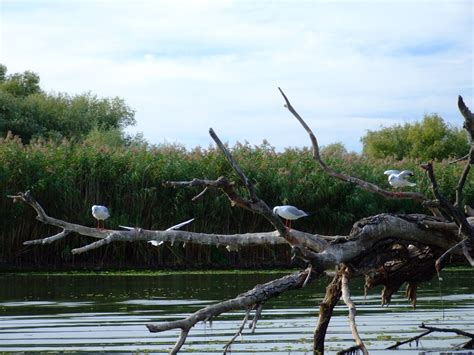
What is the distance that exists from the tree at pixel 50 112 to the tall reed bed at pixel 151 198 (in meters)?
23.0

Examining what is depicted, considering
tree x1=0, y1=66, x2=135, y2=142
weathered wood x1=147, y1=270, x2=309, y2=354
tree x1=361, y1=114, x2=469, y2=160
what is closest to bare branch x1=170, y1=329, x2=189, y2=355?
weathered wood x1=147, y1=270, x2=309, y2=354

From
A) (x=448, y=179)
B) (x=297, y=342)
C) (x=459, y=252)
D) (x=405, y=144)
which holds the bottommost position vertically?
(x=297, y=342)

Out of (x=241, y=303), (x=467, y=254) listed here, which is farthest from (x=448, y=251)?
(x=241, y=303)

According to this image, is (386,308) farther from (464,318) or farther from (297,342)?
(297,342)

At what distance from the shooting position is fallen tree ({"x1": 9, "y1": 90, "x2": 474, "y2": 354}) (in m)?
9.21

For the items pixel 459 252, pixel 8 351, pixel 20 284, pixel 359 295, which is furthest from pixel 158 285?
pixel 459 252

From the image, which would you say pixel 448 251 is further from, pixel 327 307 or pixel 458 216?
pixel 327 307

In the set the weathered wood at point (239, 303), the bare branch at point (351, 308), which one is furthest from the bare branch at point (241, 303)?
the bare branch at point (351, 308)

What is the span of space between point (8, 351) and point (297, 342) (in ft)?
9.20

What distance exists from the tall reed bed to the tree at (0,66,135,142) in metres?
23.0

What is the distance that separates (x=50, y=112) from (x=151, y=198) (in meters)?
31.8

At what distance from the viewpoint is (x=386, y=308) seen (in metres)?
14.8

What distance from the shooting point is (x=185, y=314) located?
46.8 feet

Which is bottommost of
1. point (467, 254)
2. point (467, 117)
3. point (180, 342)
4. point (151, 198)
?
point (180, 342)
